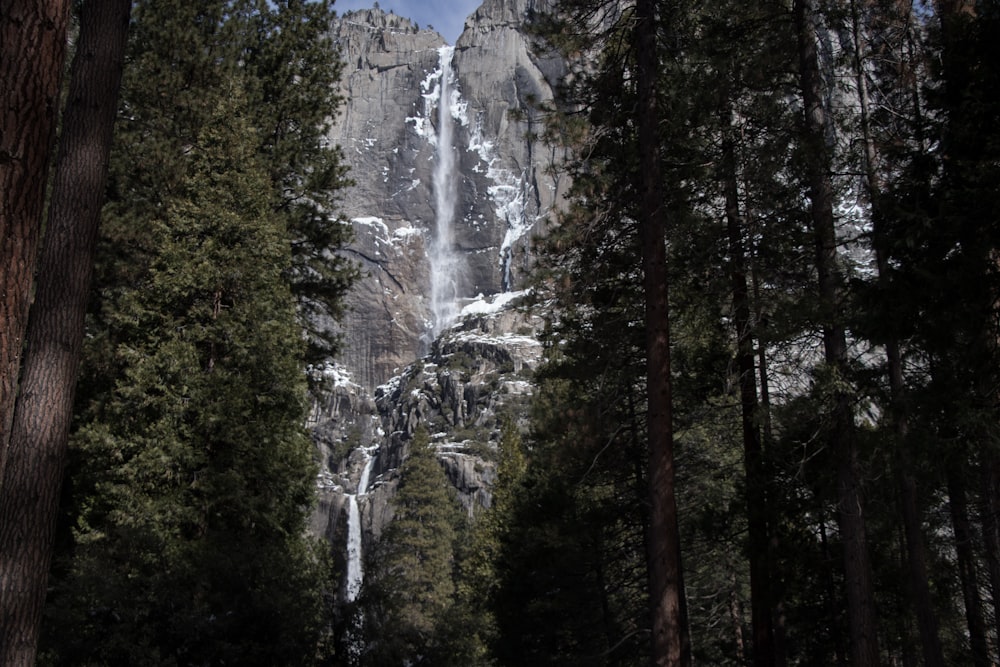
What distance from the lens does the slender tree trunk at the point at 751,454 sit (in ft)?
27.7

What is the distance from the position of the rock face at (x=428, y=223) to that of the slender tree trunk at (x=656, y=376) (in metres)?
80.2

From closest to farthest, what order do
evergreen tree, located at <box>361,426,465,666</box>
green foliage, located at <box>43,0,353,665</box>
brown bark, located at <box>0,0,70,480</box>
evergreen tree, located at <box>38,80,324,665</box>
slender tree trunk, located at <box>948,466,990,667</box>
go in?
brown bark, located at <box>0,0,70,480</box>, evergreen tree, located at <box>38,80,324,665</box>, green foliage, located at <box>43,0,353,665</box>, slender tree trunk, located at <box>948,466,990,667</box>, evergreen tree, located at <box>361,426,465,666</box>

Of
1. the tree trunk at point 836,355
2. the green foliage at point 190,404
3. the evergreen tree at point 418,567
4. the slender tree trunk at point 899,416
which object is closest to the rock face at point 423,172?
the evergreen tree at point 418,567

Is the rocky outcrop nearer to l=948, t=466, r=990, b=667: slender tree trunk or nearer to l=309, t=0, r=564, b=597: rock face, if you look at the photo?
l=309, t=0, r=564, b=597: rock face

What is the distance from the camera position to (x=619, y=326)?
32.3ft

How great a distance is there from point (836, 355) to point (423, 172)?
5112 inches

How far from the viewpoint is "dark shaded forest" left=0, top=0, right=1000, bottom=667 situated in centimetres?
488

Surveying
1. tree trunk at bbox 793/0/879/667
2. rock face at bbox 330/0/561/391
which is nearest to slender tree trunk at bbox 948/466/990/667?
tree trunk at bbox 793/0/879/667

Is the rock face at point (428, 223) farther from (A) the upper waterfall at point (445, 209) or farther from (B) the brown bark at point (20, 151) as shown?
(B) the brown bark at point (20, 151)

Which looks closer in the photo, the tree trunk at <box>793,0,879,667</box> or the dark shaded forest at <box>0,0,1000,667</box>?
the dark shaded forest at <box>0,0,1000,667</box>

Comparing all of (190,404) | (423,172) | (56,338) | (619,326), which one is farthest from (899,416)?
(423,172)

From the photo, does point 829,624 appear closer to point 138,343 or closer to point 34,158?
point 138,343

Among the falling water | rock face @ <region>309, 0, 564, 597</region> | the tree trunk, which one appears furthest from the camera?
the falling water

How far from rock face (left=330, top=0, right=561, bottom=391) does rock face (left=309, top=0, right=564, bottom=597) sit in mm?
224
